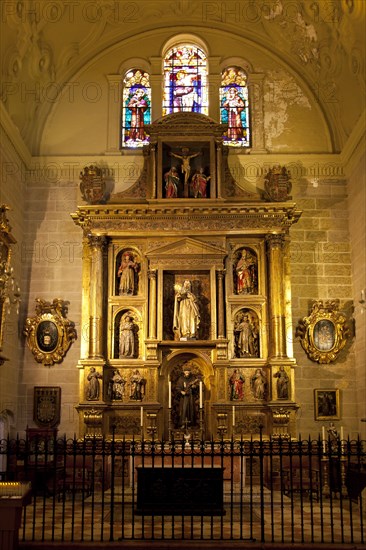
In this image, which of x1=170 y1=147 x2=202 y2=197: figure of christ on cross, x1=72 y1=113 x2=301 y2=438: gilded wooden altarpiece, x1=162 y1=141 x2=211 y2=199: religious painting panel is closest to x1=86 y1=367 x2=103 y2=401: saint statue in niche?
x1=72 y1=113 x2=301 y2=438: gilded wooden altarpiece

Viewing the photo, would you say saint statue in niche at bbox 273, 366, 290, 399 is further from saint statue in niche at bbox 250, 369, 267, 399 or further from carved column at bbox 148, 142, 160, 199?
carved column at bbox 148, 142, 160, 199

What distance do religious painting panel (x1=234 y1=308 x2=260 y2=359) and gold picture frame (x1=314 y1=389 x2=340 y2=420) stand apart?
1.90m

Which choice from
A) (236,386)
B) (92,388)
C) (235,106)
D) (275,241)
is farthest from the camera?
(235,106)

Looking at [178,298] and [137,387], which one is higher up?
[178,298]

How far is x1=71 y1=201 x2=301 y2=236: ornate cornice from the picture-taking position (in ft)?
56.5

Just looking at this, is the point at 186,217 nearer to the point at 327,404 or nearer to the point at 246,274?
the point at 246,274

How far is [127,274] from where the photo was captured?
17.4 metres

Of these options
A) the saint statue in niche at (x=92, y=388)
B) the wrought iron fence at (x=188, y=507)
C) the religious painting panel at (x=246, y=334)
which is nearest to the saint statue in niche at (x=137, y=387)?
the saint statue in niche at (x=92, y=388)

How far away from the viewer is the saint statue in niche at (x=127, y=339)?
17.0 m

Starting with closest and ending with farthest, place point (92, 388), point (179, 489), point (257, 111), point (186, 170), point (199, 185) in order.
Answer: point (179, 489), point (92, 388), point (199, 185), point (186, 170), point (257, 111)

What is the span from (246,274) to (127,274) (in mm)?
2983

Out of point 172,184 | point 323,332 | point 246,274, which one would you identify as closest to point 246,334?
point 246,274

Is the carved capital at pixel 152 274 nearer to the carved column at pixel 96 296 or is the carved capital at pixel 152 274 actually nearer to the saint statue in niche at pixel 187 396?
the carved column at pixel 96 296

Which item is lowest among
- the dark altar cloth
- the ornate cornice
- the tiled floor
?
the tiled floor
